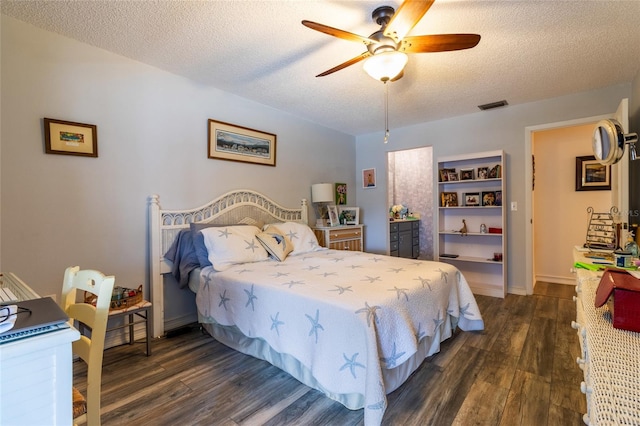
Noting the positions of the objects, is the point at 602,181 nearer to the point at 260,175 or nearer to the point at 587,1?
the point at 587,1

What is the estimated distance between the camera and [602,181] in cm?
386

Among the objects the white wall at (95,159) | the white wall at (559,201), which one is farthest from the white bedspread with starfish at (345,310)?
the white wall at (559,201)

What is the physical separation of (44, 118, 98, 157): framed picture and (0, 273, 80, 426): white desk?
80.7 inches

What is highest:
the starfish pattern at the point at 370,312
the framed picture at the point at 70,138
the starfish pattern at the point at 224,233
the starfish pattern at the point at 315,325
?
the framed picture at the point at 70,138

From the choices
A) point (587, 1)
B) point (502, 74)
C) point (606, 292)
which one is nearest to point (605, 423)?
point (606, 292)

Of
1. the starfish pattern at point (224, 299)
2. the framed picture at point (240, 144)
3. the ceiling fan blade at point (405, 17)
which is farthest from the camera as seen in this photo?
the framed picture at point (240, 144)

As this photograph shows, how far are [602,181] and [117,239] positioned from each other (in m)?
5.66

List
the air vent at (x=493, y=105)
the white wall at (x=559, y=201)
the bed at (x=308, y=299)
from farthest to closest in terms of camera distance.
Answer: the white wall at (x=559, y=201), the air vent at (x=493, y=105), the bed at (x=308, y=299)

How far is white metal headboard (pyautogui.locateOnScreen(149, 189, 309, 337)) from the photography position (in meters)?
2.63

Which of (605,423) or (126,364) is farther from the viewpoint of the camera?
(126,364)

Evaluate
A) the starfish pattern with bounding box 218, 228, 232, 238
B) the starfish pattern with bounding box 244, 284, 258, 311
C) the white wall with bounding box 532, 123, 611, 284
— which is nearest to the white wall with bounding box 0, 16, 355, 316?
the starfish pattern with bounding box 218, 228, 232, 238

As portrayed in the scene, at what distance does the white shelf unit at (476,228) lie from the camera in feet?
12.4

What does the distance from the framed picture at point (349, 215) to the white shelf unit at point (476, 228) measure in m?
1.21

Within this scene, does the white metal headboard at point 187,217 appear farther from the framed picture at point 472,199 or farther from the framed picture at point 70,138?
the framed picture at point 472,199
